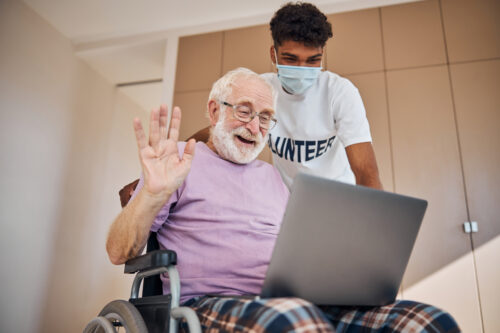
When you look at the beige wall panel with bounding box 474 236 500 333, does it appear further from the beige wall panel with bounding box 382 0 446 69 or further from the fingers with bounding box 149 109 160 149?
the fingers with bounding box 149 109 160 149

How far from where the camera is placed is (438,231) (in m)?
2.61

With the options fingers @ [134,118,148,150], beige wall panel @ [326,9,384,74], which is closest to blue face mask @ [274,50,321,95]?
fingers @ [134,118,148,150]

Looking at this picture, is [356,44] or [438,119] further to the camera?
[356,44]

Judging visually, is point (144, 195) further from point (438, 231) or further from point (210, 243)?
point (438, 231)

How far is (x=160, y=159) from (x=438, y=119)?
7.99 feet

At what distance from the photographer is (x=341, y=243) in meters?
0.77

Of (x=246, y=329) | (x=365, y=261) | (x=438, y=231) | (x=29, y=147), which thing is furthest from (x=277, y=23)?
(x=29, y=147)

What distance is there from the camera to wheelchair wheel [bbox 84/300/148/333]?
0.89m

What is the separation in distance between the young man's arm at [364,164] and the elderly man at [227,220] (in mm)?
291

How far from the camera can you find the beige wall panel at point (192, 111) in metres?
3.31

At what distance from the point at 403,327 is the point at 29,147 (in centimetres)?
340

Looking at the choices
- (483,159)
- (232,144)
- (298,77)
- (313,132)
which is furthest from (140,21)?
(483,159)

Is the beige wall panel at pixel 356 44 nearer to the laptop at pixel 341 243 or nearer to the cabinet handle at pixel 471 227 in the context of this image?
the cabinet handle at pixel 471 227

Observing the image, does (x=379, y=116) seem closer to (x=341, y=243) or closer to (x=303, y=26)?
(x=303, y=26)
